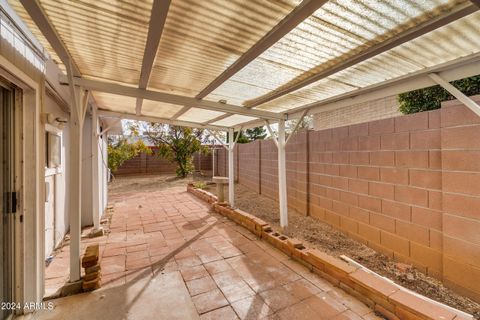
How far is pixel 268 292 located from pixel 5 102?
3007 mm

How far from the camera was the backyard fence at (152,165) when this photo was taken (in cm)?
1381

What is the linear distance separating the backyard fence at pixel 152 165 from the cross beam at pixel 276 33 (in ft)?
41.7

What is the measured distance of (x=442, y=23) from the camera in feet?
4.60

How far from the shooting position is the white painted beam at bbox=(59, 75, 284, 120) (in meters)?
2.50

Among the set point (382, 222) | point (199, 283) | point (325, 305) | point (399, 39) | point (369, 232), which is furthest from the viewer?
point (369, 232)

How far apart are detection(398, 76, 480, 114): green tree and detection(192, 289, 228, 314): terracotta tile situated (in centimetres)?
533

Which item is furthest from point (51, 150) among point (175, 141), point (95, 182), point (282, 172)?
point (175, 141)

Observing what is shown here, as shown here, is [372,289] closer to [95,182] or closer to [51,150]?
[51,150]

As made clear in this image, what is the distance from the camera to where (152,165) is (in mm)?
14594

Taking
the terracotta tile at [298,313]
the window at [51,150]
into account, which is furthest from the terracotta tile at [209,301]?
the window at [51,150]

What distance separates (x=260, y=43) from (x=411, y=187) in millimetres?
2664

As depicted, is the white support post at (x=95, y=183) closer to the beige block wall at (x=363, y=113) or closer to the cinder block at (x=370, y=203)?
the cinder block at (x=370, y=203)

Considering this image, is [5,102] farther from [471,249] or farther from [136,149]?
[136,149]

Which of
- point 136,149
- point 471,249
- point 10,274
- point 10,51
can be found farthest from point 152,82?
point 136,149
